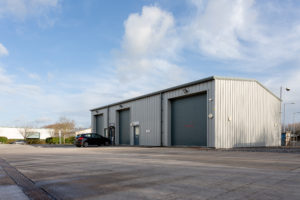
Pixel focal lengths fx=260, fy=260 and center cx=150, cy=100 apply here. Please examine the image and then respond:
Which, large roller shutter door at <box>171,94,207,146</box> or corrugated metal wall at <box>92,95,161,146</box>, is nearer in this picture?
large roller shutter door at <box>171,94,207,146</box>

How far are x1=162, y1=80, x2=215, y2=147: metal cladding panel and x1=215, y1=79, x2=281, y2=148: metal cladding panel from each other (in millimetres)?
376

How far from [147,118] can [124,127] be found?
648cm

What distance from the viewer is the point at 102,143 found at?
94.6 ft

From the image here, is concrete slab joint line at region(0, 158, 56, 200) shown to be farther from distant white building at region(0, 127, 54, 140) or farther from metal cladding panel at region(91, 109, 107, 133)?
distant white building at region(0, 127, 54, 140)

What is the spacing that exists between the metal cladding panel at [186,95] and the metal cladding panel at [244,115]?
1.23 feet

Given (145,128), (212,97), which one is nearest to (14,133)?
(145,128)

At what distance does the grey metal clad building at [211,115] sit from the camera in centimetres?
1848

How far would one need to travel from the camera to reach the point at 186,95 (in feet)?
69.4

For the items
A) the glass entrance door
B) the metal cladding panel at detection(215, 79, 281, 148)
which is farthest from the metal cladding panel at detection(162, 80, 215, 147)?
the glass entrance door

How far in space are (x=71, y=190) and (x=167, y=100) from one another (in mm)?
18647

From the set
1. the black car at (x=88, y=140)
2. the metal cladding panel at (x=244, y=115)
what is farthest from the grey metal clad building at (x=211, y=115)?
the black car at (x=88, y=140)

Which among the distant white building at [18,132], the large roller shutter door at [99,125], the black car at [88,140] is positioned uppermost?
the large roller shutter door at [99,125]

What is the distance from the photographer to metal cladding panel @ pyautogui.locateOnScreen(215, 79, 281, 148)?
1844 centimetres

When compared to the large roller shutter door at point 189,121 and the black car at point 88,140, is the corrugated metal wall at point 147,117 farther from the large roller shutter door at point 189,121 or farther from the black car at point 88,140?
the black car at point 88,140
